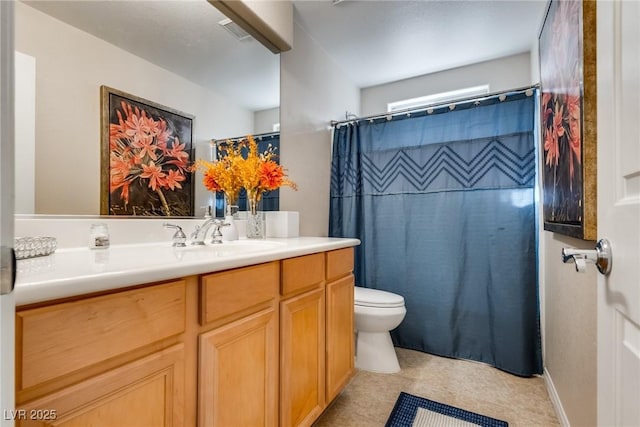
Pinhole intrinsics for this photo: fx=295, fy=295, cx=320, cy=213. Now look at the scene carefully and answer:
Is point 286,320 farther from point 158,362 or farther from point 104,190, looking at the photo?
point 104,190

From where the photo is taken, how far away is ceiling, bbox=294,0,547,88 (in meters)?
1.85

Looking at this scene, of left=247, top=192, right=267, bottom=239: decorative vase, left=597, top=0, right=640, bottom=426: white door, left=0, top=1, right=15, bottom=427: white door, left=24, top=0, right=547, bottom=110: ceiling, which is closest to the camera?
left=0, top=1, right=15, bottom=427: white door

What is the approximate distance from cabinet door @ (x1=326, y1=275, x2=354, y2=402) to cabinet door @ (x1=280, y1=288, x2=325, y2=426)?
6cm

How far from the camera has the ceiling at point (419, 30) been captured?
1.85 metres

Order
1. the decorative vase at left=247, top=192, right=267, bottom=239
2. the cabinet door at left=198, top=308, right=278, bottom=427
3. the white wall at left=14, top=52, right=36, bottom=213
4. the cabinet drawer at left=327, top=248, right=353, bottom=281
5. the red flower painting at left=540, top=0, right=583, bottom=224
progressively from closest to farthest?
the cabinet door at left=198, top=308, right=278, bottom=427, the white wall at left=14, top=52, right=36, bottom=213, the red flower painting at left=540, top=0, right=583, bottom=224, the cabinet drawer at left=327, top=248, right=353, bottom=281, the decorative vase at left=247, top=192, right=267, bottom=239

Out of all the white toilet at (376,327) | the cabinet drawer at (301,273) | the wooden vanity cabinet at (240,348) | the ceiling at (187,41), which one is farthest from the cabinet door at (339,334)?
the ceiling at (187,41)

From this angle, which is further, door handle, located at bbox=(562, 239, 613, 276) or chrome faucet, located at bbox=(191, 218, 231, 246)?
chrome faucet, located at bbox=(191, 218, 231, 246)

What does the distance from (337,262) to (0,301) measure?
1.27 meters

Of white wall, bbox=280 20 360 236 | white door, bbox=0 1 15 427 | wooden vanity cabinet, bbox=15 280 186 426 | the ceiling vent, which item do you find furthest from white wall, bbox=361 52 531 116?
white door, bbox=0 1 15 427

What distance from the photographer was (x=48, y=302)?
1.70 ft

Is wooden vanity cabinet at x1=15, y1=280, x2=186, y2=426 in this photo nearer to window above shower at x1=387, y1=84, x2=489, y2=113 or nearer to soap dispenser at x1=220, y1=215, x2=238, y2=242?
soap dispenser at x1=220, y1=215, x2=238, y2=242

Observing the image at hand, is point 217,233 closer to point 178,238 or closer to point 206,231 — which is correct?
point 206,231

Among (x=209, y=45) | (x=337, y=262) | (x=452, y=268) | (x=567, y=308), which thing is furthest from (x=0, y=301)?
(x=452, y=268)

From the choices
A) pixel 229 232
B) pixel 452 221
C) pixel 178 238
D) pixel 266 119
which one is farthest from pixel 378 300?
pixel 266 119
